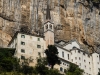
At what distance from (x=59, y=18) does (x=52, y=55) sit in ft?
59.9

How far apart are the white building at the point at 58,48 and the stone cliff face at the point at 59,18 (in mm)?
2763

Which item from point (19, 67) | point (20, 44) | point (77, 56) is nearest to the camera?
point (19, 67)

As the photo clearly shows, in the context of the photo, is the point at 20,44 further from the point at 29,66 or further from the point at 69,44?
the point at 69,44

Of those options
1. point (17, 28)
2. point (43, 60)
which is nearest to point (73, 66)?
point (43, 60)

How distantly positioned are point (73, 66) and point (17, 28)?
15.9m

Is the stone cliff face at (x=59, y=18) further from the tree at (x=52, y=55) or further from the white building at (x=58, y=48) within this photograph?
the tree at (x=52, y=55)

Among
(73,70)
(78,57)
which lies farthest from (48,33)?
(73,70)

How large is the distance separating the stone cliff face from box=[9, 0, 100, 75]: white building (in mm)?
2763

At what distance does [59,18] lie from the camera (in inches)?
3231

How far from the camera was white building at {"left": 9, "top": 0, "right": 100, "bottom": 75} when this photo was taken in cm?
6732

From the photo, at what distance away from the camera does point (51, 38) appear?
2778 inches

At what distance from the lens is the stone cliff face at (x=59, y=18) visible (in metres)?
77.9

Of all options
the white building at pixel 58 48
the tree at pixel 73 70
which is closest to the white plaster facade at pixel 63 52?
the white building at pixel 58 48

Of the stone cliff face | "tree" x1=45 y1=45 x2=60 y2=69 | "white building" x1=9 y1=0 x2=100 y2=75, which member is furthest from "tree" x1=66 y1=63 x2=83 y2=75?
the stone cliff face
